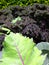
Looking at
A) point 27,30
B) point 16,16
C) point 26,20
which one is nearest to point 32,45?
point 27,30

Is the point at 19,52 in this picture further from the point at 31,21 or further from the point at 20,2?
the point at 20,2

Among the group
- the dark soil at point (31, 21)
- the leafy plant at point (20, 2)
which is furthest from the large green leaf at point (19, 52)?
the leafy plant at point (20, 2)

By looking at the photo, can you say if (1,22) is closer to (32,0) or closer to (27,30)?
(27,30)

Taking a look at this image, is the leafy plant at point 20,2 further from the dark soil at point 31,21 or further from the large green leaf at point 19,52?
the large green leaf at point 19,52

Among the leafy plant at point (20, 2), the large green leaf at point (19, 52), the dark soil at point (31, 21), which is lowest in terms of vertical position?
the large green leaf at point (19, 52)

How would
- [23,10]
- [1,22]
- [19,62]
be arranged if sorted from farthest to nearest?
[23,10] < [1,22] < [19,62]

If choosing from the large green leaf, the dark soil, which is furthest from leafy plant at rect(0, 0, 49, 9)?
the large green leaf
